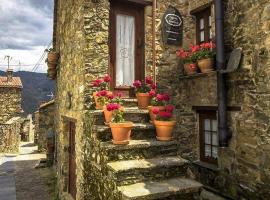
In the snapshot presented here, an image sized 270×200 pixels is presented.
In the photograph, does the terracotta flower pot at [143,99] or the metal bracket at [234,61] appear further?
the terracotta flower pot at [143,99]

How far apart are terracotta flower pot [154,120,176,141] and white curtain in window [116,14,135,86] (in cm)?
162

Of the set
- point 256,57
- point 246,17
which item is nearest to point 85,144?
point 256,57

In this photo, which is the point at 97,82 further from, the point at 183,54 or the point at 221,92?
the point at 221,92

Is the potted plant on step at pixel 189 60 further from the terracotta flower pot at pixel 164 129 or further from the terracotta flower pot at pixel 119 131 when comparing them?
the terracotta flower pot at pixel 119 131

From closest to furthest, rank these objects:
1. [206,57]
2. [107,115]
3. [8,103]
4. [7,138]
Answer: [107,115] < [206,57] < [7,138] < [8,103]

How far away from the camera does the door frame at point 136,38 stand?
616 cm

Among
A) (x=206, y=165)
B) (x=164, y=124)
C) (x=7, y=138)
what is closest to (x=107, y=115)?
(x=164, y=124)

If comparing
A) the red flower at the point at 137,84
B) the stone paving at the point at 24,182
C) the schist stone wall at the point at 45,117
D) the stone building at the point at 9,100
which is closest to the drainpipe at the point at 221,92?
the red flower at the point at 137,84

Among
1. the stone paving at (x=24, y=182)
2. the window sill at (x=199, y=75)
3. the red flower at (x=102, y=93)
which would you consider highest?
the window sill at (x=199, y=75)

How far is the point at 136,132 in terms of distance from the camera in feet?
17.3

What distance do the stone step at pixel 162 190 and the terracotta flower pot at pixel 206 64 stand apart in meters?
2.72

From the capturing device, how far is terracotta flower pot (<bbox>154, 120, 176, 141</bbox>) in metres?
5.09

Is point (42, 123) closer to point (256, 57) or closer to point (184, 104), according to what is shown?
point (184, 104)

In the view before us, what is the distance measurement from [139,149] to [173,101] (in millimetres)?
2304
